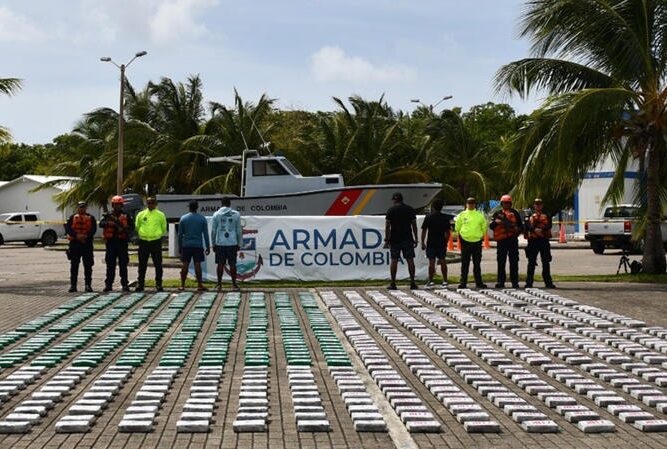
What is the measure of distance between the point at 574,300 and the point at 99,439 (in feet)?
35.4

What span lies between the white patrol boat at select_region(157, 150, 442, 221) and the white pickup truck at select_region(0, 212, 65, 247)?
64.8ft

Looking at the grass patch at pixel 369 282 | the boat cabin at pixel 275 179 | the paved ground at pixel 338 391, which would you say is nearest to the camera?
the paved ground at pixel 338 391

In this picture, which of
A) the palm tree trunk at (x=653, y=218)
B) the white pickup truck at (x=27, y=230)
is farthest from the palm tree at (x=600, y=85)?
the white pickup truck at (x=27, y=230)

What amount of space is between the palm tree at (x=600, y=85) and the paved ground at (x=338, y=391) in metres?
4.62

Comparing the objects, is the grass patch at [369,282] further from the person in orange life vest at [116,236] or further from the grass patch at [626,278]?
the person in orange life vest at [116,236]

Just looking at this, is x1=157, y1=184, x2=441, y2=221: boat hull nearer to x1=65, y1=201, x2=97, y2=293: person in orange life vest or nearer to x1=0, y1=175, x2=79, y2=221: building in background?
x1=65, y1=201, x2=97, y2=293: person in orange life vest

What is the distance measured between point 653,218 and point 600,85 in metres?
2.94

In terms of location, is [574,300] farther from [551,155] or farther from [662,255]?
[662,255]

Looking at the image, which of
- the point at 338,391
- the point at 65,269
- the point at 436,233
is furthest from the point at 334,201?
the point at 338,391

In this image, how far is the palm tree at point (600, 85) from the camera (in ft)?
63.4

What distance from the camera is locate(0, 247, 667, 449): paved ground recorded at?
19.8ft

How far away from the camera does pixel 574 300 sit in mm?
15508

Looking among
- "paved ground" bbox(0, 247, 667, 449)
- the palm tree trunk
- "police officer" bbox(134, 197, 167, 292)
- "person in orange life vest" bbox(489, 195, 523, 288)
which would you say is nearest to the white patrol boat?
the palm tree trunk

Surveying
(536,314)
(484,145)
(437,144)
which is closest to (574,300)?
(536,314)
